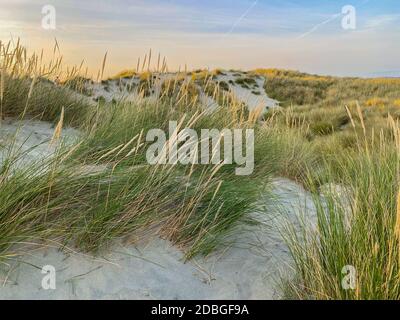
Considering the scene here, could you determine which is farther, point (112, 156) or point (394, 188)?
point (112, 156)

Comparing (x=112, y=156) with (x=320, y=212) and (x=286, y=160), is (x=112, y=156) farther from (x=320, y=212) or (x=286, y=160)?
(x=286, y=160)

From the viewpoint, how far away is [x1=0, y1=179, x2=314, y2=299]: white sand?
2.32m

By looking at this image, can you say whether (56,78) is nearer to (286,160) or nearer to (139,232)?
(286,160)

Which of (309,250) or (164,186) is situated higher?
(164,186)

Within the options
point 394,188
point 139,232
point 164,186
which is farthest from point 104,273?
point 394,188

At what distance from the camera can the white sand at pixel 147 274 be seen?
2.32 meters

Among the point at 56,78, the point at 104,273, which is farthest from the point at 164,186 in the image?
the point at 56,78

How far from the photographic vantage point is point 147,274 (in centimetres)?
250

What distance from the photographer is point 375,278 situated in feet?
6.43
